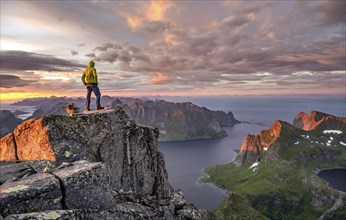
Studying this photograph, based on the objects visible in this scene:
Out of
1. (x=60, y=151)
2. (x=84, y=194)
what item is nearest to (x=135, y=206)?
(x=84, y=194)

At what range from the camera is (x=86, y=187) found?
19594 millimetres

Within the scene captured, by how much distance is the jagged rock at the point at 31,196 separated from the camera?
16594 mm

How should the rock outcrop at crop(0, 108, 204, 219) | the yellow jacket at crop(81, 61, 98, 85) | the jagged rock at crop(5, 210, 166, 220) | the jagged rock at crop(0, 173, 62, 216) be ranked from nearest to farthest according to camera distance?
the jagged rock at crop(5, 210, 166, 220) < the jagged rock at crop(0, 173, 62, 216) < the rock outcrop at crop(0, 108, 204, 219) < the yellow jacket at crop(81, 61, 98, 85)

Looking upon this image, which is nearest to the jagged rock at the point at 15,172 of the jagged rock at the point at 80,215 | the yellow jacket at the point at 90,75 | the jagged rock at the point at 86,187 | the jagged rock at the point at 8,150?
the jagged rock at the point at 86,187

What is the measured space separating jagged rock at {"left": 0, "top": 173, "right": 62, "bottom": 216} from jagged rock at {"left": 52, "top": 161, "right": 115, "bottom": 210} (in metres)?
0.66

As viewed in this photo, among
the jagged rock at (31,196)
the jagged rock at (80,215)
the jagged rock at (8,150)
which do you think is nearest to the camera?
the jagged rock at (80,215)

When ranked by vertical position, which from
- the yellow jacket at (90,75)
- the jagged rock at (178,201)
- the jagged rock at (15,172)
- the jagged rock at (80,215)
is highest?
the yellow jacket at (90,75)

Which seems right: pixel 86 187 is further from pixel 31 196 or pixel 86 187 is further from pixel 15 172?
pixel 15 172

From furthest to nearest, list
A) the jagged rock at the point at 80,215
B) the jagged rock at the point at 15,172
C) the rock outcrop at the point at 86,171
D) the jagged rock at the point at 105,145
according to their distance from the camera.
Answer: the jagged rock at the point at 105,145 → the jagged rock at the point at 15,172 → the rock outcrop at the point at 86,171 → the jagged rock at the point at 80,215

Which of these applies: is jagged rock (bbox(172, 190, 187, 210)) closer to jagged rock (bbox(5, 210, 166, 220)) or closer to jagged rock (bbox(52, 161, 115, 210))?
jagged rock (bbox(5, 210, 166, 220))

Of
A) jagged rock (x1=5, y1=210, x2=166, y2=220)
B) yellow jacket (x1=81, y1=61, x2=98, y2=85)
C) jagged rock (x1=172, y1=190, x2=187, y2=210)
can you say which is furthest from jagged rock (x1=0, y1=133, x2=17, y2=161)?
jagged rock (x1=172, y1=190, x2=187, y2=210)

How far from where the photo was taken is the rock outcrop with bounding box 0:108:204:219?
699 inches

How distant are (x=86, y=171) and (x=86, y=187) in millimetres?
1148

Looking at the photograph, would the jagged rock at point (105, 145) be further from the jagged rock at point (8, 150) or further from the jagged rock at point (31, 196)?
the jagged rock at point (31, 196)
